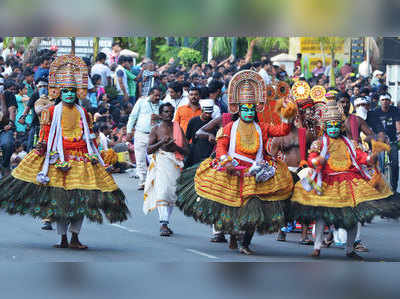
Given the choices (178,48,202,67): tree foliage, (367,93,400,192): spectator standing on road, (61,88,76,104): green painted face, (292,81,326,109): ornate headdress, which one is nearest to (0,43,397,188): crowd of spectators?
(367,93,400,192): spectator standing on road

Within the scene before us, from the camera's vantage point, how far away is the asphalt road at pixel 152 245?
35.7 ft

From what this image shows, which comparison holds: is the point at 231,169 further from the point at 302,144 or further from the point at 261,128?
the point at 302,144

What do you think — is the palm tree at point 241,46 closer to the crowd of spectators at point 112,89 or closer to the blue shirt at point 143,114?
the crowd of spectators at point 112,89

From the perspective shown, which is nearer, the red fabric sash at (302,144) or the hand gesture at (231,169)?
the hand gesture at (231,169)

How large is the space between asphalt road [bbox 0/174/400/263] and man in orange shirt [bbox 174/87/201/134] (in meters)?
1.43

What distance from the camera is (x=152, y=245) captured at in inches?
469

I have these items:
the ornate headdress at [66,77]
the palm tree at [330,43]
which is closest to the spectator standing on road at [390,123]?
the ornate headdress at [66,77]

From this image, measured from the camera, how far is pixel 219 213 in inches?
428

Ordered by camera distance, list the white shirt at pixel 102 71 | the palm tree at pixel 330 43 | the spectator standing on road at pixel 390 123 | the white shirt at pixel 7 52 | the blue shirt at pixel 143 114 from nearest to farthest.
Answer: the spectator standing on road at pixel 390 123 → the blue shirt at pixel 143 114 → the white shirt at pixel 102 71 → the white shirt at pixel 7 52 → the palm tree at pixel 330 43

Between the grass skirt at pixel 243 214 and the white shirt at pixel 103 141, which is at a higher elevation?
the white shirt at pixel 103 141

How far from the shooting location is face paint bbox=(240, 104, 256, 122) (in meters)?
11.4

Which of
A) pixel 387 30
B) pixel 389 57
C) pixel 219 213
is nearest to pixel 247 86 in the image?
pixel 219 213

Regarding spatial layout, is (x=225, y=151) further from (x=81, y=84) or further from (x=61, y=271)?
(x=61, y=271)

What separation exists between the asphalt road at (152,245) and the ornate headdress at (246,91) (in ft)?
5.60
